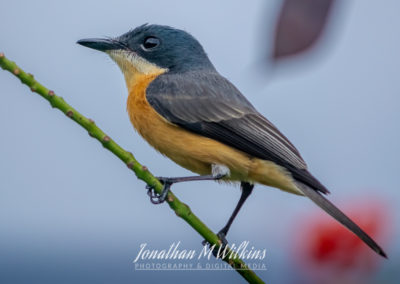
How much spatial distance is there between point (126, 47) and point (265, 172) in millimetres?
1507

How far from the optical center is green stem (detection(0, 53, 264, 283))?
203 cm

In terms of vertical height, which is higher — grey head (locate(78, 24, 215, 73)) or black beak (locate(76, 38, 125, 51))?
grey head (locate(78, 24, 215, 73))

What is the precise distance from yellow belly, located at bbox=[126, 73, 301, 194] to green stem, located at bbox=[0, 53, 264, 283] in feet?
3.25

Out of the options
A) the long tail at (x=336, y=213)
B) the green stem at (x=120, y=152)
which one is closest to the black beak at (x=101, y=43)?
the green stem at (x=120, y=152)

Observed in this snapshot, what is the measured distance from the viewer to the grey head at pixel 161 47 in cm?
406

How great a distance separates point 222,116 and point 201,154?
1.20 feet

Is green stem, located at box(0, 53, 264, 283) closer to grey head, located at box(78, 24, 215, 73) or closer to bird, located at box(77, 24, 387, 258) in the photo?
bird, located at box(77, 24, 387, 258)

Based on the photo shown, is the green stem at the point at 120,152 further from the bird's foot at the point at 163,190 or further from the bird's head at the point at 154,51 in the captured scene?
the bird's head at the point at 154,51

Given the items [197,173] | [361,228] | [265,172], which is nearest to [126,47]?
[197,173]

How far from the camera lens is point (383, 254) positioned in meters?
1.99

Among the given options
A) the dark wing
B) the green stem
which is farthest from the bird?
the green stem

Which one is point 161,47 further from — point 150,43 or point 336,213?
point 336,213

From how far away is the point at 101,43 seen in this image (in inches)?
151

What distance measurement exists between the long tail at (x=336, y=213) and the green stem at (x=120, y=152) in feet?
1.64
